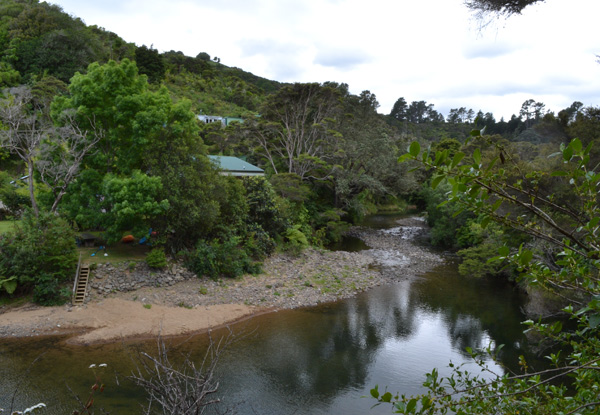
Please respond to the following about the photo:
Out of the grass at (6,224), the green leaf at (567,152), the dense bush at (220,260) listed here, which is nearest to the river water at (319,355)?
the dense bush at (220,260)

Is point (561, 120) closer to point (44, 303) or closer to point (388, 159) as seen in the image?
point (388, 159)

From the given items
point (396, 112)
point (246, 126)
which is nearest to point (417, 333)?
point (246, 126)

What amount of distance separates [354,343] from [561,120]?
10.5m

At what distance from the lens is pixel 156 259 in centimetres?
1477

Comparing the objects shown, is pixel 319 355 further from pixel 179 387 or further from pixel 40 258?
pixel 40 258

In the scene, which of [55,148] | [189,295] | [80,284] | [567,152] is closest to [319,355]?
[189,295]

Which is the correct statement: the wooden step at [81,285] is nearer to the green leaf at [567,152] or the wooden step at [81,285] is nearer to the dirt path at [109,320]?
the dirt path at [109,320]

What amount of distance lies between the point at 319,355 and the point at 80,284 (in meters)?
8.49

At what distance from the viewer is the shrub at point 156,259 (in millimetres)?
14742

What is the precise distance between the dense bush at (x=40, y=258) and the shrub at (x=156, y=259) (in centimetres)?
246

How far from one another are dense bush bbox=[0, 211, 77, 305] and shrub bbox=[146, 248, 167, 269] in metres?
2.46

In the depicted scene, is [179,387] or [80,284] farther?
[80,284]

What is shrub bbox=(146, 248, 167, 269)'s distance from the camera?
1474 cm

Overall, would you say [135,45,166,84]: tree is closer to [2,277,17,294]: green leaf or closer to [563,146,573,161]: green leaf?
[2,277,17,294]: green leaf
